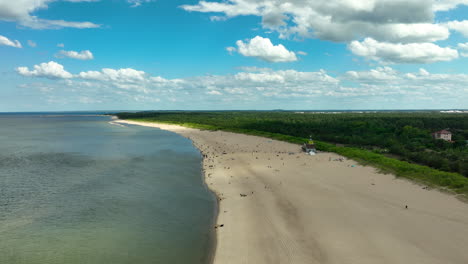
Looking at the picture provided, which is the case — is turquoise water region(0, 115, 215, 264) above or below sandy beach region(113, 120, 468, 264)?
below

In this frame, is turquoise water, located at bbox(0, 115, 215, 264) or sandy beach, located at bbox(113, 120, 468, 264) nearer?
sandy beach, located at bbox(113, 120, 468, 264)

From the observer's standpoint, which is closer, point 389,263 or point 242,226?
point 389,263

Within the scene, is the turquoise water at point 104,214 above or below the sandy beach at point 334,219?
below

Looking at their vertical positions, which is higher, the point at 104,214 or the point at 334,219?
the point at 334,219

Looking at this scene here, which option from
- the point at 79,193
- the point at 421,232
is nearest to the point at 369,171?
the point at 421,232

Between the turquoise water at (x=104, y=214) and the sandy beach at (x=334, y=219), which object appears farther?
the turquoise water at (x=104, y=214)

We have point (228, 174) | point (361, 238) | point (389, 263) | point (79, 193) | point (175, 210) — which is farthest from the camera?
point (228, 174)

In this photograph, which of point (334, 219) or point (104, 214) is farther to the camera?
point (104, 214)

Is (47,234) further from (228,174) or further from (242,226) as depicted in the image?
(228,174)
